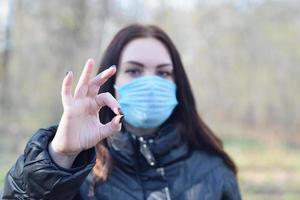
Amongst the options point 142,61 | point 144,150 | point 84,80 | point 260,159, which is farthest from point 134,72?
point 260,159

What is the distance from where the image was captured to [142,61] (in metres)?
2.30

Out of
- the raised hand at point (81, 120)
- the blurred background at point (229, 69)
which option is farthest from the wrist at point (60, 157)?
the blurred background at point (229, 69)

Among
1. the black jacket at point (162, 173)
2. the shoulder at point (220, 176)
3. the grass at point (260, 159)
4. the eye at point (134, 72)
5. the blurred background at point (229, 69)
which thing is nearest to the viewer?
the black jacket at point (162, 173)

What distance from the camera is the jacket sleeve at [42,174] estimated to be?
1617mm

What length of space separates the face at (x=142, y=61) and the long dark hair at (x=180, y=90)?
31mm

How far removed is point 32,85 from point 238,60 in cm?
613

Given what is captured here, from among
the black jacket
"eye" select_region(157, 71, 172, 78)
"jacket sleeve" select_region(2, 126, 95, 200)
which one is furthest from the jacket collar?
"jacket sleeve" select_region(2, 126, 95, 200)

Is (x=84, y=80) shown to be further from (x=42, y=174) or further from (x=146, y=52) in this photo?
(x=146, y=52)

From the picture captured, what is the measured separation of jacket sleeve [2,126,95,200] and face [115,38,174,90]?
0.69 metres

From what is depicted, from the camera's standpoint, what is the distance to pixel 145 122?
7.41 feet

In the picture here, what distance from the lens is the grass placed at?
8.43 metres

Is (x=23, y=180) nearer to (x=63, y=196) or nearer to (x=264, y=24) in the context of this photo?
(x=63, y=196)

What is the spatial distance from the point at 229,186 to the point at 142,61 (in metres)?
0.68

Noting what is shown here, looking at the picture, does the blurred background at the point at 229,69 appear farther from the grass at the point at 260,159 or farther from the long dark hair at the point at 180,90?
the long dark hair at the point at 180,90
